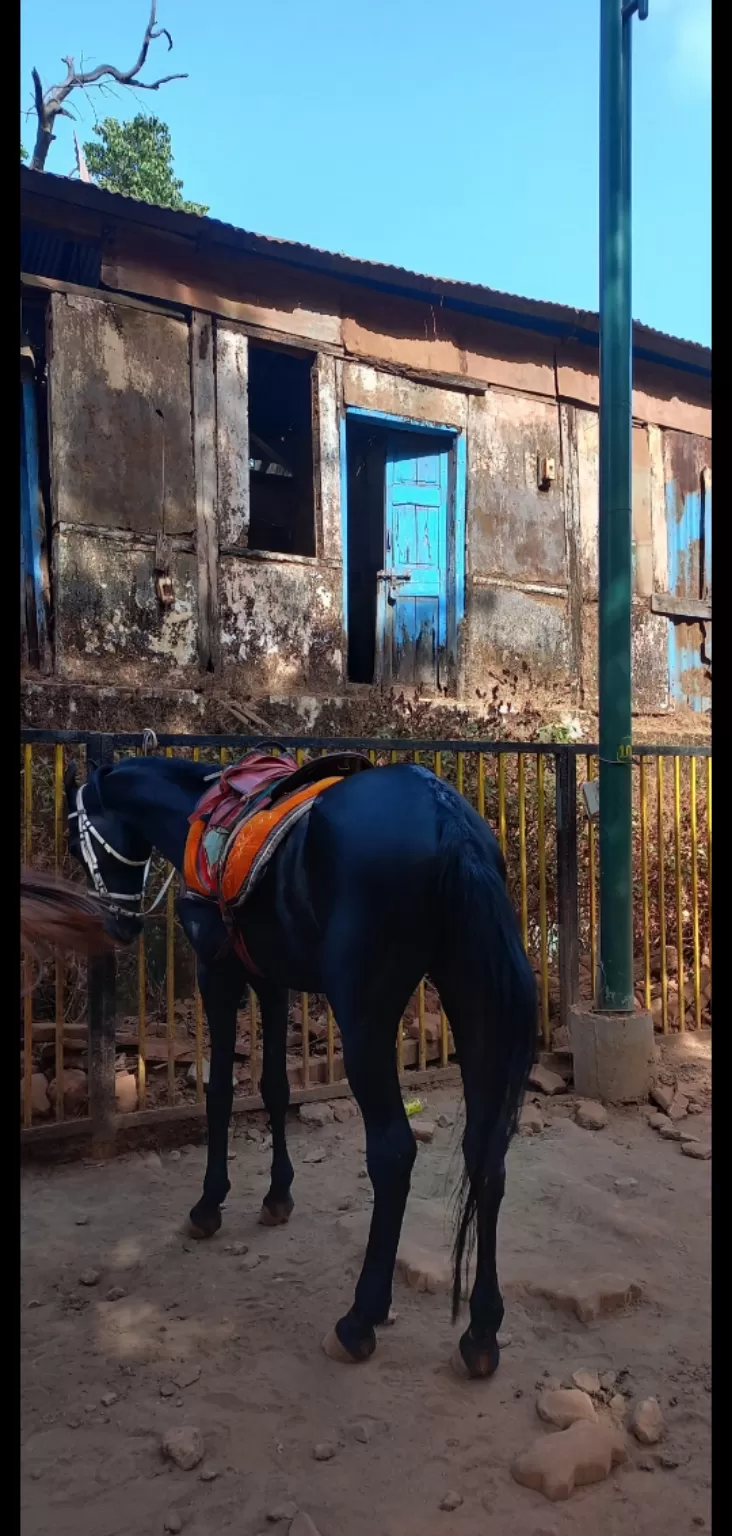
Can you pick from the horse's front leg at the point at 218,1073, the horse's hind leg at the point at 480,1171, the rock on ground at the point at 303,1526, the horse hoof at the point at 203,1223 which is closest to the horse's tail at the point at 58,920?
the horse's hind leg at the point at 480,1171

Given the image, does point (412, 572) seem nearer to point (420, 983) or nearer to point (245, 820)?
point (420, 983)

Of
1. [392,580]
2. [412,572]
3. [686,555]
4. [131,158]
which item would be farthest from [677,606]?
[131,158]

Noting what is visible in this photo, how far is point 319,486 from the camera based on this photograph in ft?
23.0

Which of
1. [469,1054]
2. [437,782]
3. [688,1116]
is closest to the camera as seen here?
[469,1054]

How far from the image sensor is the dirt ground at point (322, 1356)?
6.13 feet

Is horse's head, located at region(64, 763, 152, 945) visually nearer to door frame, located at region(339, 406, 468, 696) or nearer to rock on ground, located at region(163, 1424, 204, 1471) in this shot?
rock on ground, located at region(163, 1424, 204, 1471)

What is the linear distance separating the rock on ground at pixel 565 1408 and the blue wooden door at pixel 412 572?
5.81 meters

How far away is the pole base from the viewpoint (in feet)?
14.0

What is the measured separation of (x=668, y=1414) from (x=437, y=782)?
165 cm

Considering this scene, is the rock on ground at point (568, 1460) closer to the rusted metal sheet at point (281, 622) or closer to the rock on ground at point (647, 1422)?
the rock on ground at point (647, 1422)

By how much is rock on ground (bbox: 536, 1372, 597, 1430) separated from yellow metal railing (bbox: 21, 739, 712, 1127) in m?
1.94

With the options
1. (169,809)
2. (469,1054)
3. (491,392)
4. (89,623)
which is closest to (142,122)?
(491,392)

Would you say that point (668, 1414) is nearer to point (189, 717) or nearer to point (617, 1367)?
point (617, 1367)

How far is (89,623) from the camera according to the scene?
6012 millimetres
